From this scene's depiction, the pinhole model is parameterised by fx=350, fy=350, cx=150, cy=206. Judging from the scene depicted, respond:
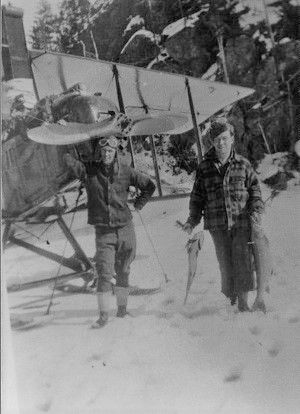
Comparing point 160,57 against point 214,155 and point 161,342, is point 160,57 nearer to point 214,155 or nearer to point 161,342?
point 214,155

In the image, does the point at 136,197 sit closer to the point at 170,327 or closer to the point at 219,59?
the point at 170,327

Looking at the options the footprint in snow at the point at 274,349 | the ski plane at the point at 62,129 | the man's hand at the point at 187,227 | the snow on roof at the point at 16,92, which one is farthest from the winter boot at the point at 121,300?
the snow on roof at the point at 16,92

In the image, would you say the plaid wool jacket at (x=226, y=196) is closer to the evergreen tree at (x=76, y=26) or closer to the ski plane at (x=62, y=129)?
the ski plane at (x=62, y=129)

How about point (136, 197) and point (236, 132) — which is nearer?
point (136, 197)

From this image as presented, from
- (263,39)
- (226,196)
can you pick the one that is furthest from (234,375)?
(263,39)

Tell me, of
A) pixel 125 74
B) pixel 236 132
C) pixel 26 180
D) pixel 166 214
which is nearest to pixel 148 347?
pixel 166 214

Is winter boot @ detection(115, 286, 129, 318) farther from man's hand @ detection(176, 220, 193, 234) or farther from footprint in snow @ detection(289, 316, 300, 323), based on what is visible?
footprint in snow @ detection(289, 316, 300, 323)

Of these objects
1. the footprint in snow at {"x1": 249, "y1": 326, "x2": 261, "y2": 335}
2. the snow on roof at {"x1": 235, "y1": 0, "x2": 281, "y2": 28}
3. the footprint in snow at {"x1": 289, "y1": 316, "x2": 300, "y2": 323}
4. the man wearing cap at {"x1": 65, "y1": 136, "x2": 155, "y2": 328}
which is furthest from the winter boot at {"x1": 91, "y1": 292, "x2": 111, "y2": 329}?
the snow on roof at {"x1": 235, "y1": 0, "x2": 281, "y2": 28}
